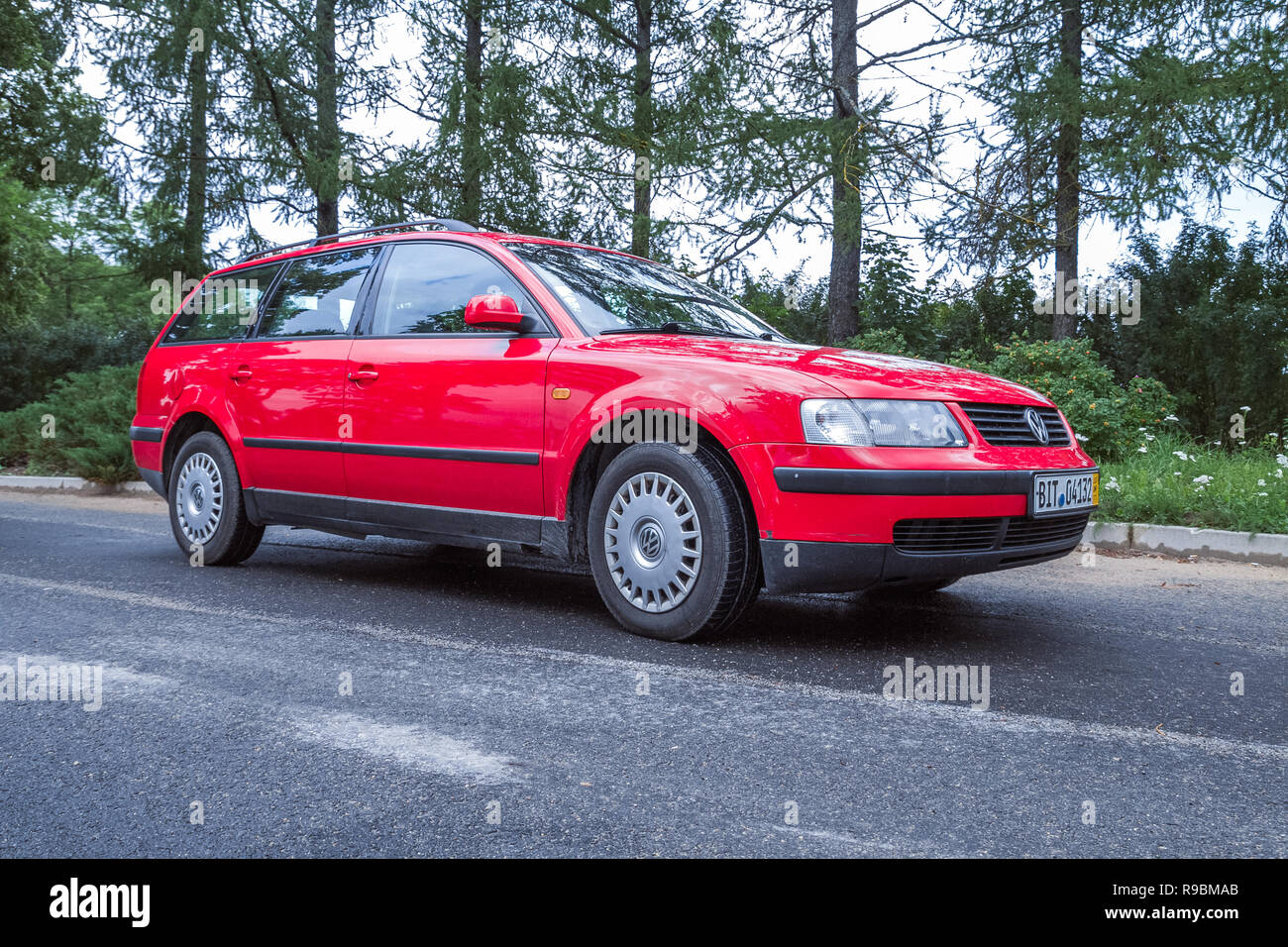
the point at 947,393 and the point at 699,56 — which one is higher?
the point at 699,56

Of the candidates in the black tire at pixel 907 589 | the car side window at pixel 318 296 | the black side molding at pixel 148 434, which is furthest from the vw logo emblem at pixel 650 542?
the black side molding at pixel 148 434

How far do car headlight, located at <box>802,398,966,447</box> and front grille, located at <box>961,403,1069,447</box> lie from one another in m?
0.16

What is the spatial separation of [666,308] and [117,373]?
39.9 feet

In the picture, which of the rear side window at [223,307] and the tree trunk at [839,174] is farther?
the tree trunk at [839,174]

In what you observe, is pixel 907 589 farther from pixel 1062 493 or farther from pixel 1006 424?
pixel 1006 424

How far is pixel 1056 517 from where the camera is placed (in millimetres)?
4410

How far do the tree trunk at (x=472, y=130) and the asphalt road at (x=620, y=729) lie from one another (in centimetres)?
1023

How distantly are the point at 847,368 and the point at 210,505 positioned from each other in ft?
12.5

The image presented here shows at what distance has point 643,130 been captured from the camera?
567 inches

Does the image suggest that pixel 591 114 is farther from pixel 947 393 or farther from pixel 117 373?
pixel 947 393

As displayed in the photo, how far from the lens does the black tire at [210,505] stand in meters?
6.19

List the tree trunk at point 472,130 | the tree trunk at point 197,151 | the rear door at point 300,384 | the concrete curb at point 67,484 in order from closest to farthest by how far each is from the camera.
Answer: the rear door at point 300,384
the concrete curb at point 67,484
the tree trunk at point 472,130
the tree trunk at point 197,151

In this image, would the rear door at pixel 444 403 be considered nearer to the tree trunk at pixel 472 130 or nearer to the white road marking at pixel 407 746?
the white road marking at pixel 407 746
